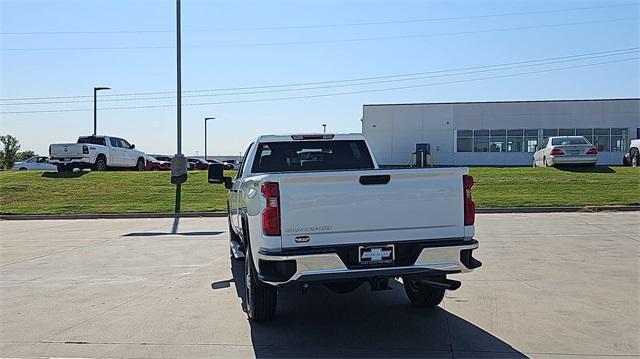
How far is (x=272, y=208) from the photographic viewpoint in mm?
5523

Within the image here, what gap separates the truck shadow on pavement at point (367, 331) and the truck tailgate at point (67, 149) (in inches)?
908

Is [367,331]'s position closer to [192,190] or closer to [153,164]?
[192,190]

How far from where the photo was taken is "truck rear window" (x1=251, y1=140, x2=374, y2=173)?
27.8ft

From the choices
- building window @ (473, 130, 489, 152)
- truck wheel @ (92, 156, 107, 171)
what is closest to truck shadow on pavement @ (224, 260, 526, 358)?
truck wheel @ (92, 156, 107, 171)

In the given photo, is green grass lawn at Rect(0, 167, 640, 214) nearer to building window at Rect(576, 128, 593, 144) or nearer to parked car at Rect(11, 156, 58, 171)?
parked car at Rect(11, 156, 58, 171)

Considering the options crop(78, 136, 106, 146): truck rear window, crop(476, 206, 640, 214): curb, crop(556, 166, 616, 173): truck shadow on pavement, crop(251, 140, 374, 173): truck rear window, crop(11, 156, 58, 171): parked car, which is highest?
crop(78, 136, 106, 146): truck rear window

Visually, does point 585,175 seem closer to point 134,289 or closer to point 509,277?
point 509,277

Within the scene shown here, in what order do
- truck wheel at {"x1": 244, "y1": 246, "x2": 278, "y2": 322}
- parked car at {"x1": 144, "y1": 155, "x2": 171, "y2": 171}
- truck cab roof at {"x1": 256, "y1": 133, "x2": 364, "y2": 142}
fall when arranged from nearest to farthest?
truck wheel at {"x1": 244, "y1": 246, "x2": 278, "y2": 322}, truck cab roof at {"x1": 256, "y1": 133, "x2": 364, "y2": 142}, parked car at {"x1": 144, "y1": 155, "x2": 171, "y2": 171}

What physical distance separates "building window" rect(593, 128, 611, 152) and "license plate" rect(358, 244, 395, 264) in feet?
160

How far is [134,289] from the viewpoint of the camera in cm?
840

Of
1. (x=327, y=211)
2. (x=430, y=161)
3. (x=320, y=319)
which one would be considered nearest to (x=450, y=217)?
(x=327, y=211)

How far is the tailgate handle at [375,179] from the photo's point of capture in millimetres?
5688

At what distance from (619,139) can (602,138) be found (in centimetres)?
130

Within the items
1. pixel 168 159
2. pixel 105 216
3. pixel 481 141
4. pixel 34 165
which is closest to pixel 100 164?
pixel 105 216
